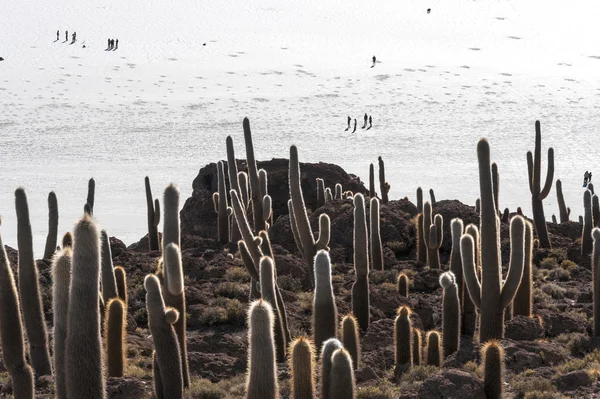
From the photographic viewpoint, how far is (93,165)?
50.4 m

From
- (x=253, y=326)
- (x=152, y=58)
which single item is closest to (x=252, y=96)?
(x=152, y=58)

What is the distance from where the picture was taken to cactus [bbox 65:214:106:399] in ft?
24.9

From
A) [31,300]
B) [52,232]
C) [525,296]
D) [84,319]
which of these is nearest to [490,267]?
[525,296]

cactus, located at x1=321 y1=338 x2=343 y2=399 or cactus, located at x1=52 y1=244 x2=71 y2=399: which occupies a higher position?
cactus, located at x1=52 y1=244 x2=71 y2=399

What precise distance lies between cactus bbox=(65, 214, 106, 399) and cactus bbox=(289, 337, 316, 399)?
178 cm

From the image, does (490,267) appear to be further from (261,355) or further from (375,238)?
(375,238)

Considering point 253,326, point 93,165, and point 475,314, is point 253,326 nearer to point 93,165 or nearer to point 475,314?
point 475,314

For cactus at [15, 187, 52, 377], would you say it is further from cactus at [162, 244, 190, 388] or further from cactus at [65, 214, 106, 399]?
cactus at [65, 214, 106, 399]

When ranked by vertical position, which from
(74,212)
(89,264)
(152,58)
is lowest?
(74,212)

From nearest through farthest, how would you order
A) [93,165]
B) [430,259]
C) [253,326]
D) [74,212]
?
[253,326] → [430,259] → [74,212] → [93,165]

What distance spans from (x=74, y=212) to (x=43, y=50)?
149 ft

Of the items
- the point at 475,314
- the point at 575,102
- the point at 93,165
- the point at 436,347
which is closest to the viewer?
the point at 436,347

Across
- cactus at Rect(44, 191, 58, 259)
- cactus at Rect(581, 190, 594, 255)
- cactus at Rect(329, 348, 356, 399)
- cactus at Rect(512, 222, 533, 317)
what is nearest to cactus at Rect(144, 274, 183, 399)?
cactus at Rect(329, 348, 356, 399)

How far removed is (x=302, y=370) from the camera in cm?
903
